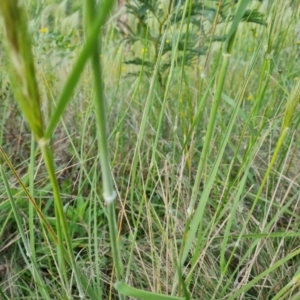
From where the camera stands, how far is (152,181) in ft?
2.50

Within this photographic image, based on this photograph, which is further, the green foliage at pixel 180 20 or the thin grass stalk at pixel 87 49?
the green foliage at pixel 180 20

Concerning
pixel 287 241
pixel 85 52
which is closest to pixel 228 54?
pixel 85 52

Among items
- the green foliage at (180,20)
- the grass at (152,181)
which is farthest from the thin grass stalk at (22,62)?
the green foliage at (180,20)

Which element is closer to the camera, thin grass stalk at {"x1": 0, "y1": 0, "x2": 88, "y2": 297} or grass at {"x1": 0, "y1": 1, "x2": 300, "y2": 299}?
thin grass stalk at {"x1": 0, "y1": 0, "x2": 88, "y2": 297}

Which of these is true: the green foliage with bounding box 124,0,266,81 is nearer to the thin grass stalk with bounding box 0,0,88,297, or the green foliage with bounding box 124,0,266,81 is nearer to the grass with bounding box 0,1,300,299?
the grass with bounding box 0,1,300,299

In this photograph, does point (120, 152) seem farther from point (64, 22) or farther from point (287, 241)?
point (64, 22)

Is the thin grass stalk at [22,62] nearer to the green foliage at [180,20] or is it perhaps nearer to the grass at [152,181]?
the grass at [152,181]

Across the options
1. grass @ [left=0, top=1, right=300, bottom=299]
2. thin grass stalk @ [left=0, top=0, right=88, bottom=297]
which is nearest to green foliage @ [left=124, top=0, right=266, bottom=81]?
grass @ [left=0, top=1, right=300, bottom=299]

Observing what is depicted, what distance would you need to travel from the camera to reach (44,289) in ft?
1.52

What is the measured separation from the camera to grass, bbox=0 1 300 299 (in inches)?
10.8

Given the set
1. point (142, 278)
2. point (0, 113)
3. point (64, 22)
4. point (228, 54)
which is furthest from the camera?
point (64, 22)

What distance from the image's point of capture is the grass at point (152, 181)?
28cm

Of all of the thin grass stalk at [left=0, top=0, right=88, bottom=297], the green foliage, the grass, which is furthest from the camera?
the green foliage

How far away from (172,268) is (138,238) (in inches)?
6.8
